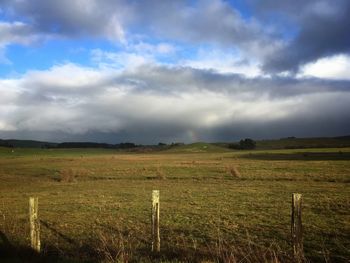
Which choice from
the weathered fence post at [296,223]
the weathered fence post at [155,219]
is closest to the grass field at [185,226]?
the weathered fence post at [155,219]

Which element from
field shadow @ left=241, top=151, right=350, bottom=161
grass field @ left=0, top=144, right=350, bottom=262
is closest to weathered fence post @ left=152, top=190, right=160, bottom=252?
grass field @ left=0, top=144, right=350, bottom=262

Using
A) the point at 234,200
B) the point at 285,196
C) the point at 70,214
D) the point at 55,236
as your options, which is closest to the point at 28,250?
the point at 55,236

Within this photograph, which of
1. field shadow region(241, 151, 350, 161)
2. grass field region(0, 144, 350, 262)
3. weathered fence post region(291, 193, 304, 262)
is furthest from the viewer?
field shadow region(241, 151, 350, 161)

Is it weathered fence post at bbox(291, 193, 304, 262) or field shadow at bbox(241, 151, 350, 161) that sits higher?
weathered fence post at bbox(291, 193, 304, 262)

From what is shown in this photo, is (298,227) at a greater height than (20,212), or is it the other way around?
(298,227)

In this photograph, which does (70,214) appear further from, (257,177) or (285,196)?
(257,177)

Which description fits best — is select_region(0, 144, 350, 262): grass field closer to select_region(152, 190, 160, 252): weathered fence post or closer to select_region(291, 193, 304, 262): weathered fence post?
select_region(152, 190, 160, 252): weathered fence post

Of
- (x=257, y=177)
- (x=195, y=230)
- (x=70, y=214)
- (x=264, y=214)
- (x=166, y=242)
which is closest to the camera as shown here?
(x=166, y=242)

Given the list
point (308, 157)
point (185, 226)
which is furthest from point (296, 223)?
point (308, 157)

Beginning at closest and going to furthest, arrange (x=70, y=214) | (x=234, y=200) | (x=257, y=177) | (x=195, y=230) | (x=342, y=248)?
(x=342, y=248)
(x=195, y=230)
(x=70, y=214)
(x=234, y=200)
(x=257, y=177)

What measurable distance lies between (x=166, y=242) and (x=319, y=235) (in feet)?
19.5

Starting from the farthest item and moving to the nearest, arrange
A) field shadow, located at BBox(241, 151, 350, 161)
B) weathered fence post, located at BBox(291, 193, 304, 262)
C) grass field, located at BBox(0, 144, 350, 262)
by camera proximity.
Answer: field shadow, located at BBox(241, 151, 350, 161), grass field, located at BBox(0, 144, 350, 262), weathered fence post, located at BBox(291, 193, 304, 262)

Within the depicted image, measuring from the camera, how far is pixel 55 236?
56.1ft

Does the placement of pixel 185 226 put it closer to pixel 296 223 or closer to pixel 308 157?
pixel 296 223
